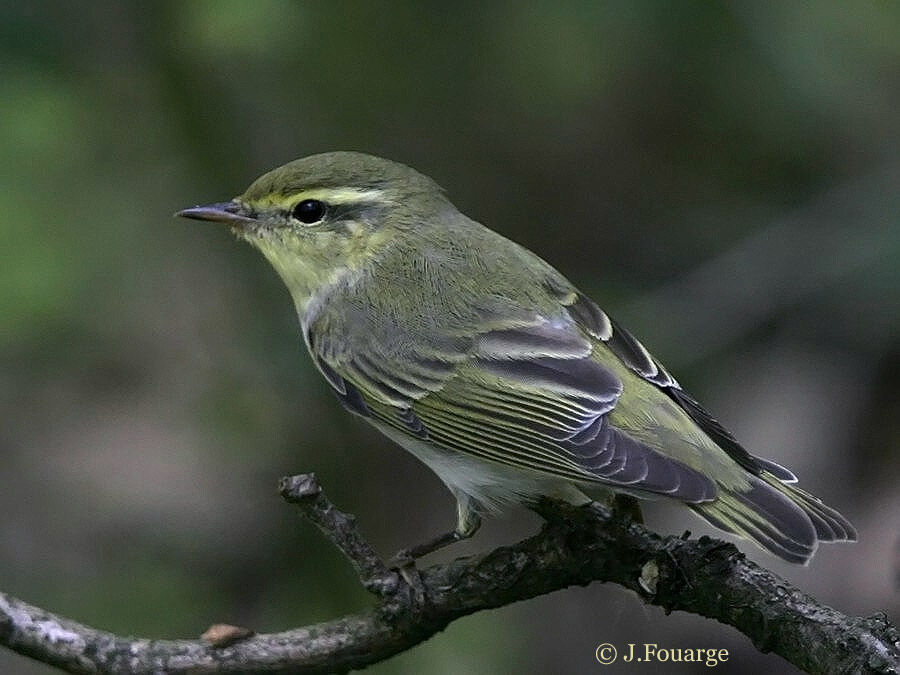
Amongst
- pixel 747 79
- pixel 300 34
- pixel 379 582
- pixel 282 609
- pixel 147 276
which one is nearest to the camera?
pixel 379 582

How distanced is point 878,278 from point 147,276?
374 cm

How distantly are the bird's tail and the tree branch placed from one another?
9 cm

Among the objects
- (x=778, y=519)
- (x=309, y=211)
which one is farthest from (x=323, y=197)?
(x=778, y=519)

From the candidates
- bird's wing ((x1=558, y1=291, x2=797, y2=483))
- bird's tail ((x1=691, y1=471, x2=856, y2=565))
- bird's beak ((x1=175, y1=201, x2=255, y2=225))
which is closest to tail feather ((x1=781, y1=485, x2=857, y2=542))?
bird's tail ((x1=691, y1=471, x2=856, y2=565))

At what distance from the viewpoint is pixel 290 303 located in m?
5.20

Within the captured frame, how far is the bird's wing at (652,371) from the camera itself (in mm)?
3406

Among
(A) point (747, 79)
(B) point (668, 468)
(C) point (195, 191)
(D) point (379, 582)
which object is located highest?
(A) point (747, 79)

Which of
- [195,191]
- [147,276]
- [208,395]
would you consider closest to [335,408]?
[208,395]

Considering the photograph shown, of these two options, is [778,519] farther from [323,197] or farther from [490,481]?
[323,197]

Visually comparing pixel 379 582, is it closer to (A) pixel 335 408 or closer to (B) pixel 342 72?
(A) pixel 335 408

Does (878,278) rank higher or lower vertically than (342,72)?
lower

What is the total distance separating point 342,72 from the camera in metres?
6.20

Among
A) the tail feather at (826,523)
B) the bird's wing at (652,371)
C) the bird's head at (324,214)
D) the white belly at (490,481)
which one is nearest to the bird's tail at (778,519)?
the tail feather at (826,523)

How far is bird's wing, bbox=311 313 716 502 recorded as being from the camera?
329cm
